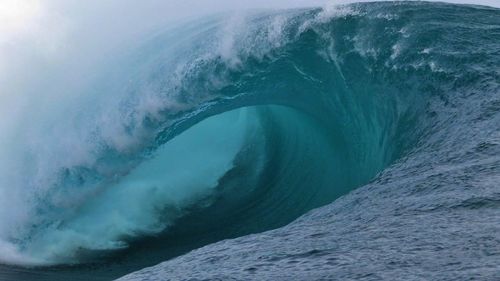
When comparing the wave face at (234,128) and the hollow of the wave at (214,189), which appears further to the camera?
the hollow of the wave at (214,189)

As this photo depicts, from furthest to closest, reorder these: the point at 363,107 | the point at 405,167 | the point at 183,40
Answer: the point at 183,40, the point at 363,107, the point at 405,167

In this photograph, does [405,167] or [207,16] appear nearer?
[405,167]

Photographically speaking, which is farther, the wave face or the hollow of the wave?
the hollow of the wave

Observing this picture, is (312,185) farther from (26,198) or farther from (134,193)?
(26,198)

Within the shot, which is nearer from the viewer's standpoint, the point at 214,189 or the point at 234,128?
the point at 214,189

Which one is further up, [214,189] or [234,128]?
[234,128]

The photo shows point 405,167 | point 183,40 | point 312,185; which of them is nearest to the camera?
point 405,167

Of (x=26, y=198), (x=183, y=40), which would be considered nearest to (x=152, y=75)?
(x=183, y=40)

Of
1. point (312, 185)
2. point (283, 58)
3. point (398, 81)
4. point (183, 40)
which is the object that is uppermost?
point (183, 40)
